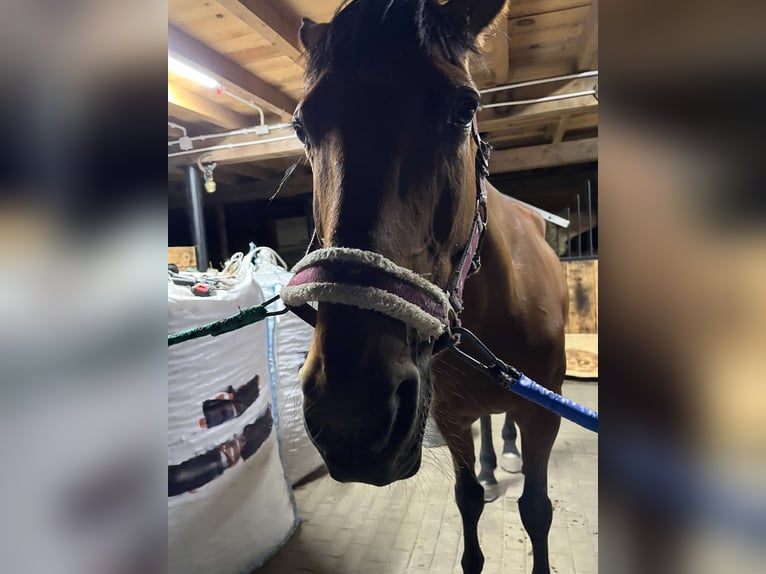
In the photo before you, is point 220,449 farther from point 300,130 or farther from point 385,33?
point 385,33

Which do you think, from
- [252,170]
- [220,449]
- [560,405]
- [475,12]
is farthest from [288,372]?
[252,170]

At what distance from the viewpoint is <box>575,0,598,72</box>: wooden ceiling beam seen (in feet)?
5.59

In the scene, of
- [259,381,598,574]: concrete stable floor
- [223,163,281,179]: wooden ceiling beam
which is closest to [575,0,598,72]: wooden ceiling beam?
[259,381,598,574]: concrete stable floor

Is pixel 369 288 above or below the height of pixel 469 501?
above

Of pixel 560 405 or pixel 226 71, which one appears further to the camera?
pixel 226 71

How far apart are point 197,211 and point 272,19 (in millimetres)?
2135

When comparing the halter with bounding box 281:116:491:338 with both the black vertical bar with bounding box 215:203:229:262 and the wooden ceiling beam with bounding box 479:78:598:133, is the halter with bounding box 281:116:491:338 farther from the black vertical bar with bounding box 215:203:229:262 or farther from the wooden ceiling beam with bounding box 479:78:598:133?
the black vertical bar with bounding box 215:203:229:262

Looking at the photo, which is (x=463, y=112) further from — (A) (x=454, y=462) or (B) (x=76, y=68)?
(A) (x=454, y=462)

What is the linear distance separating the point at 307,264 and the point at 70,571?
422 mm

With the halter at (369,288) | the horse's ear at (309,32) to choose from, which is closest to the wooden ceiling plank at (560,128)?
the horse's ear at (309,32)

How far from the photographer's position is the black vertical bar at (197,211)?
10.6 ft

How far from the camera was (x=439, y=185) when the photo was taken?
67cm

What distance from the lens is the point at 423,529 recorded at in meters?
1.80

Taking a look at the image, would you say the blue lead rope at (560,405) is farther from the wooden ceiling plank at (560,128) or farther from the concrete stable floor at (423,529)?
the wooden ceiling plank at (560,128)
